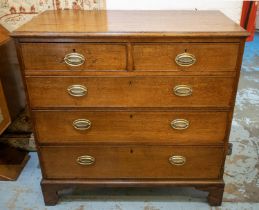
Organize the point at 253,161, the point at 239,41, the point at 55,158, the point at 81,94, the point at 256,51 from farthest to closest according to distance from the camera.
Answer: the point at 256,51
the point at 253,161
the point at 55,158
the point at 81,94
the point at 239,41

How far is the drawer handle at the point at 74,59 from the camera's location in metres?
1.20

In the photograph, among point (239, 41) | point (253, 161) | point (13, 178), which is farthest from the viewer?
point (253, 161)

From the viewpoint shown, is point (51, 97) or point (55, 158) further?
point (55, 158)

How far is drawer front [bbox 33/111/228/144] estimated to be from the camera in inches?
52.7

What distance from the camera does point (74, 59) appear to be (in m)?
1.21

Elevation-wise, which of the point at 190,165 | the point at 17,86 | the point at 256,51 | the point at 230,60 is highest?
the point at 230,60

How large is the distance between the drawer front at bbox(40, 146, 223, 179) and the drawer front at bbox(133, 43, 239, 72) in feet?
1.41

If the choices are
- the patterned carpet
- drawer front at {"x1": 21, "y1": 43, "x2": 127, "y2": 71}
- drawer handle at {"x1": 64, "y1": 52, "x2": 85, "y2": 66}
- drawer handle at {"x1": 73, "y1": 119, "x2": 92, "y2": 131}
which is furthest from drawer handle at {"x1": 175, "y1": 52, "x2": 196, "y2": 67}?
the patterned carpet

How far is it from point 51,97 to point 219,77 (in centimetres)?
76

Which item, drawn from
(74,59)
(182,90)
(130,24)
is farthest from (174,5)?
(74,59)

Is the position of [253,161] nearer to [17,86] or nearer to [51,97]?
[51,97]

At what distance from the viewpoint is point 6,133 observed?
2.03 meters

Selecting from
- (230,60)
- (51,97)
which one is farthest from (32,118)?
(230,60)

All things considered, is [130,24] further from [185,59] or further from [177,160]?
[177,160]
